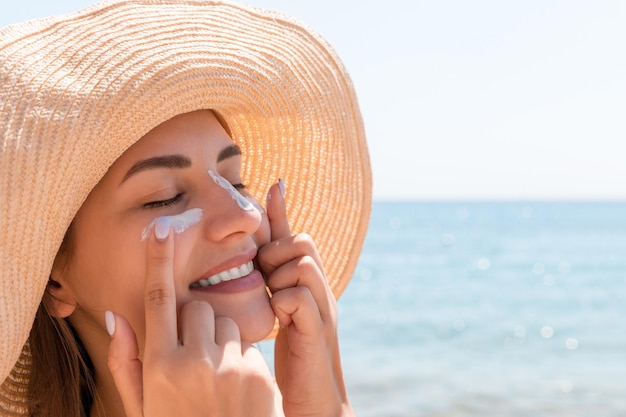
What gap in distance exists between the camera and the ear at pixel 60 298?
8.10 ft

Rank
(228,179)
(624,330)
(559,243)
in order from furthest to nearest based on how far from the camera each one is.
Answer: (559,243) → (624,330) → (228,179)

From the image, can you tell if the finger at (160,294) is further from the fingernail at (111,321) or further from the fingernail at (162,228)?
the fingernail at (111,321)

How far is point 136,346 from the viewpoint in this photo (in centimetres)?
215

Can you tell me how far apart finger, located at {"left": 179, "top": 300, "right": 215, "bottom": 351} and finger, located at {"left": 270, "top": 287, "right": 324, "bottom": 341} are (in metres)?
0.31

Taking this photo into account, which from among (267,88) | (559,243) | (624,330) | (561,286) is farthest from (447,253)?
→ (267,88)

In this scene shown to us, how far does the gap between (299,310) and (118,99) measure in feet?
2.70

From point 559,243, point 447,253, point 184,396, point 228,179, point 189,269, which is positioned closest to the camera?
point 184,396

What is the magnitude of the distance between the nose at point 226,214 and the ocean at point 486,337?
5.92 metres

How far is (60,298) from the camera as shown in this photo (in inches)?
98.1

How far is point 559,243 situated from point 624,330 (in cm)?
2344

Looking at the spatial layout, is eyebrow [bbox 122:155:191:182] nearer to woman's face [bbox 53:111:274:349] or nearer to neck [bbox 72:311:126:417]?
woman's face [bbox 53:111:274:349]

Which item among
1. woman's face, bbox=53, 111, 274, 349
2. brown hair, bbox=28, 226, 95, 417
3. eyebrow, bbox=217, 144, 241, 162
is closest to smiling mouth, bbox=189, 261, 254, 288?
woman's face, bbox=53, 111, 274, 349

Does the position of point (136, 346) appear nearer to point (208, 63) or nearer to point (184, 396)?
point (184, 396)

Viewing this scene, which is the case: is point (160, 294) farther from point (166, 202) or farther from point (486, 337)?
point (486, 337)
